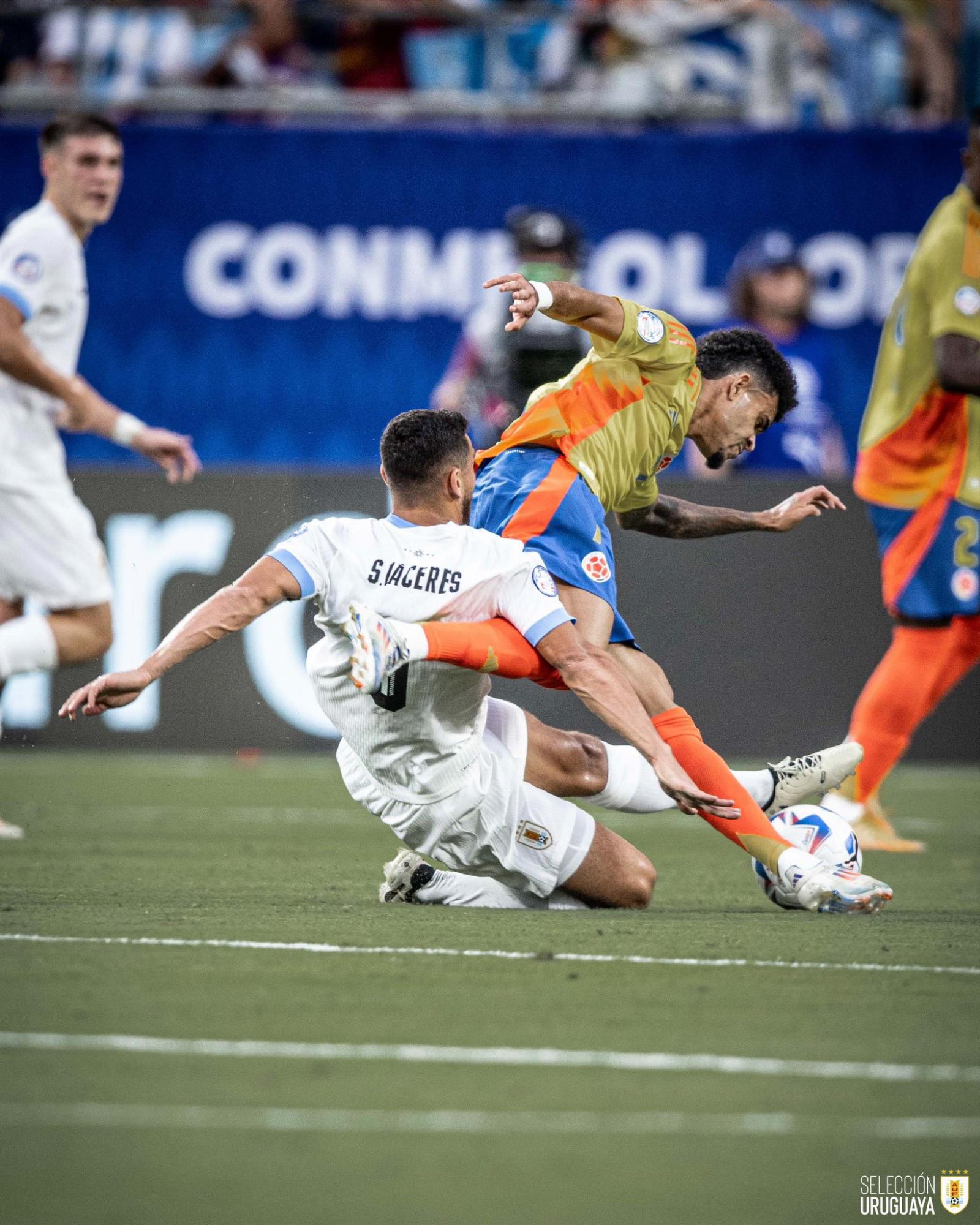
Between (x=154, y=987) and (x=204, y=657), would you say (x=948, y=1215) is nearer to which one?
(x=154, y=987)

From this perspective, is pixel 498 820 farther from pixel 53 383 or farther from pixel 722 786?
pixel 53 383

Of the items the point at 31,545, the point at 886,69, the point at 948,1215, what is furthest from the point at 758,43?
the point at 948,1215

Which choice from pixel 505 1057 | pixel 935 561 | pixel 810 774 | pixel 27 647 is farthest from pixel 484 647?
pixel 935 561

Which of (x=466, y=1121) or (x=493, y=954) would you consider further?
(x=493, y=954)

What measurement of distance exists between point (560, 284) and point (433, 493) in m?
0.63

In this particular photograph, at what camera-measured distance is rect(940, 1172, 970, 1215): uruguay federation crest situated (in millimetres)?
2572

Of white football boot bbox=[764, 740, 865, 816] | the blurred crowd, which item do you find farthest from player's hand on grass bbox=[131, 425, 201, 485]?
the blurred crowd

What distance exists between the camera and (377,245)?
1235cm

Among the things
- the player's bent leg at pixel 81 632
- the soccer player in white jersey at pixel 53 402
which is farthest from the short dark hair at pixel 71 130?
the player's bent leg at pixel 81 632

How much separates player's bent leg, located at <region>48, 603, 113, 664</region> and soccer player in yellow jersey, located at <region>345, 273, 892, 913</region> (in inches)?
72.5

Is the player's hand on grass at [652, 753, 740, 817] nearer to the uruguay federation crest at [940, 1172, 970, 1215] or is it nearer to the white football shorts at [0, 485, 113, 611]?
the uruguay federation crest at [940, 1172, 970, 1215]

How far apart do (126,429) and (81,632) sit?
2.48 feet

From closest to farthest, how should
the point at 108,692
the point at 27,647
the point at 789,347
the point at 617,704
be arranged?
the point at 108,692 → the point at 617,704 → the point at 27,647 → the point at 789,347

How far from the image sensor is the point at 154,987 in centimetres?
375
